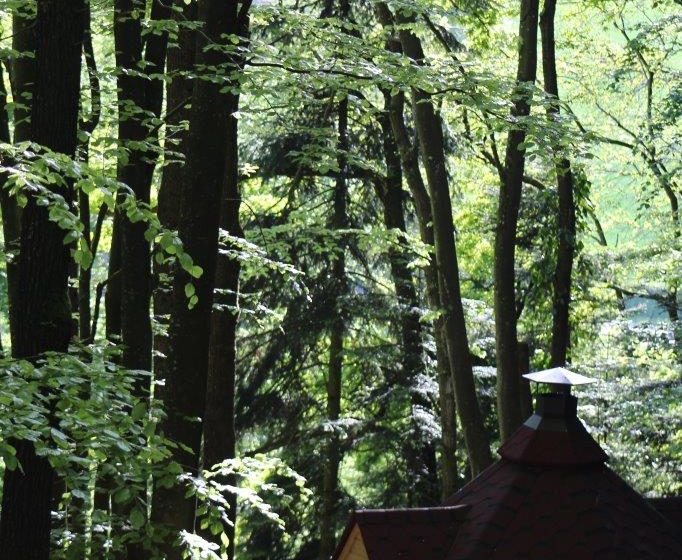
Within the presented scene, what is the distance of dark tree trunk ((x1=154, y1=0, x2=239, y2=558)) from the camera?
660 centimetres

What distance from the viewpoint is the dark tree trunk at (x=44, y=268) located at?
16.5ft

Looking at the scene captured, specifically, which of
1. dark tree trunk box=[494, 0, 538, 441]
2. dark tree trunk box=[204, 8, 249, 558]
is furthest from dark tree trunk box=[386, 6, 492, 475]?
dark tree trunk box=[204, 8, 249, 558]

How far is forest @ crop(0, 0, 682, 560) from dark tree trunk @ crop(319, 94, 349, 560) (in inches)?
1.7

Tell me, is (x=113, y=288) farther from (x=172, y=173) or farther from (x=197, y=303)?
(x=197, y=303)

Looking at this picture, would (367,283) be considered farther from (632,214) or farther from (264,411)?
(632,214)

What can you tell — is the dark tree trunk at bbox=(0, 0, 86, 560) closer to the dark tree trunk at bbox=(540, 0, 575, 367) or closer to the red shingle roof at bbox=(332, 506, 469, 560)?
the red shingle roof at bbox=(332, 506, 469, 560)

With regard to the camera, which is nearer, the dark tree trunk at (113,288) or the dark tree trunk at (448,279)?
the dark tree trunk at (113,288)

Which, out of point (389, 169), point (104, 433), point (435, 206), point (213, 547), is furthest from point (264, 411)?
point (104, 433)

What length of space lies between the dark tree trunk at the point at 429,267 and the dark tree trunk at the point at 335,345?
9.37 ft

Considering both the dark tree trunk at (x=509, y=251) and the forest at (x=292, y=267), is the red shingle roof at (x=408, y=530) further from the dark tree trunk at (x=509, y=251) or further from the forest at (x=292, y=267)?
the dark tree trunk at (x=509, y=251)

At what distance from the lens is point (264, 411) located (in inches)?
690

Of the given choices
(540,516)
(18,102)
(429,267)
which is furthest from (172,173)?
(540,516)

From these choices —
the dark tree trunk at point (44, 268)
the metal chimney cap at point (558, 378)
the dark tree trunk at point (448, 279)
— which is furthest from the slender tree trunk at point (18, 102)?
the metal chimney cap at point (558, 378)

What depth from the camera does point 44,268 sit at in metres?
5.14
